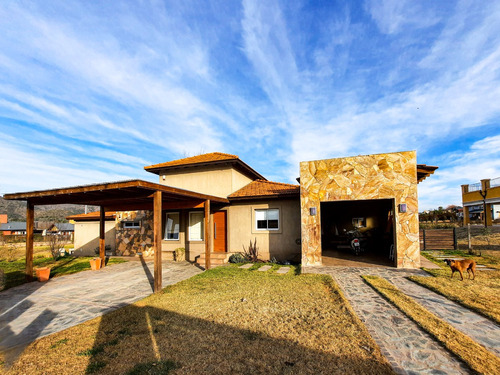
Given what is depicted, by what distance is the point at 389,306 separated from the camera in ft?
17.2

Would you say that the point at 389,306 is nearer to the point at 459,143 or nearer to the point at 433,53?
the point at 433,53

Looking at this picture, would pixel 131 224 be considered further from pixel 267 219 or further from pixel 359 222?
pixel 359 222

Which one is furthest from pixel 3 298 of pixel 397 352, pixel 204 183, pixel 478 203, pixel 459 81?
pixel 478 203

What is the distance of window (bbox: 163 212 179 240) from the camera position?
526 inches

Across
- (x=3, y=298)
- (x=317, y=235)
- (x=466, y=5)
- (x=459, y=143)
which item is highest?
(x=466, y=5)

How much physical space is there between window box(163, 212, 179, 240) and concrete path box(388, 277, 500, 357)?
10.5 meters

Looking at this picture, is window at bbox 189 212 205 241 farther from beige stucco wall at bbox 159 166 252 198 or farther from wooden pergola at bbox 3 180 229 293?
wooden pergola at bbox 3 180 229 293

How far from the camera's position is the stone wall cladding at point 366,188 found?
8.74m

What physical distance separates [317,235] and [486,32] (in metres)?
9.21

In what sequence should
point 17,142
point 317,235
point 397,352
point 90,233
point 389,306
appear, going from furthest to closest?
point 17,142 → point 90,233 → point 317,235 → point 389,306 → point 397,352

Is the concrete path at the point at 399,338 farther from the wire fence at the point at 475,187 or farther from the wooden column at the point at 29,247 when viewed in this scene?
the wire fence at the point at 475,187

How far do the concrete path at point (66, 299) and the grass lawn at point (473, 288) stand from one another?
7.51 metres

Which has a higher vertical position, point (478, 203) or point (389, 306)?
point (478, 203)

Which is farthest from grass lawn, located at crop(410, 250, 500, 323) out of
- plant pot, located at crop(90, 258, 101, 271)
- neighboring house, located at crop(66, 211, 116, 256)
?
neighboring house, located at crop(66, 211, 116, 256)
